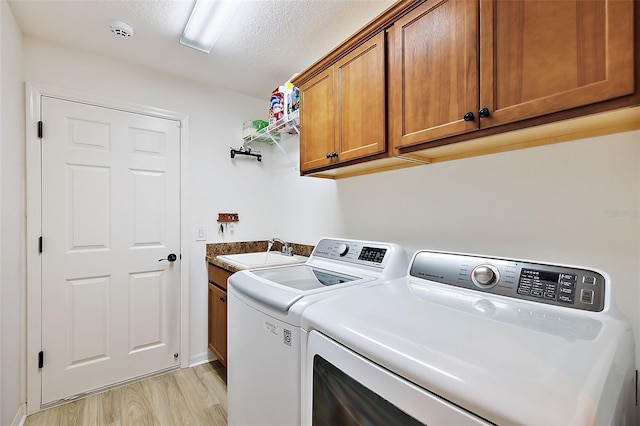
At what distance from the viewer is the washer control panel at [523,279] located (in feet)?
2.78

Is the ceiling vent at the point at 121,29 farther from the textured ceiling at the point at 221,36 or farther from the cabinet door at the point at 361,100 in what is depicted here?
the cabinet door at the point at 361,100

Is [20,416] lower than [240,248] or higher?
lower

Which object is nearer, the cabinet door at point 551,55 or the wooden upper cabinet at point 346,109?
the cabinet door at point 551,55

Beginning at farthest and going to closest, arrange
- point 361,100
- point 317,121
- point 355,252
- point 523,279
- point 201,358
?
point 201,358
point 317,121
point 355,252
point 361,100
point 523,279

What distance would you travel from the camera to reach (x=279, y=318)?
102 centimetres

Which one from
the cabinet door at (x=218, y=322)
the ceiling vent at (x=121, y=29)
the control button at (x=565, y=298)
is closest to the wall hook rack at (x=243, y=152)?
the ceiling vent at (x=121, y=29)

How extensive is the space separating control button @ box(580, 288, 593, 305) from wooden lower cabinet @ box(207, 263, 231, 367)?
1.86 m

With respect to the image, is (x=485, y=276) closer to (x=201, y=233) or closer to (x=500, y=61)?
(x=500, y=61)

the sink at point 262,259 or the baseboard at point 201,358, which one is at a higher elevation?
the sink at point 262,259

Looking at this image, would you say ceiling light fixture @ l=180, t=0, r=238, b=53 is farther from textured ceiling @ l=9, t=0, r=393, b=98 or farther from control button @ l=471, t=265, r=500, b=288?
control button @ l=471, t=265, r=500, b=288

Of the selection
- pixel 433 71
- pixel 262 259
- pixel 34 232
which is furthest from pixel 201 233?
pixel 433 71

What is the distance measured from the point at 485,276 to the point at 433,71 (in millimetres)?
800

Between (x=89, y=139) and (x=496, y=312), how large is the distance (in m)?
2.62

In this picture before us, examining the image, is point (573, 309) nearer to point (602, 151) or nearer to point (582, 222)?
point (582, 222)
